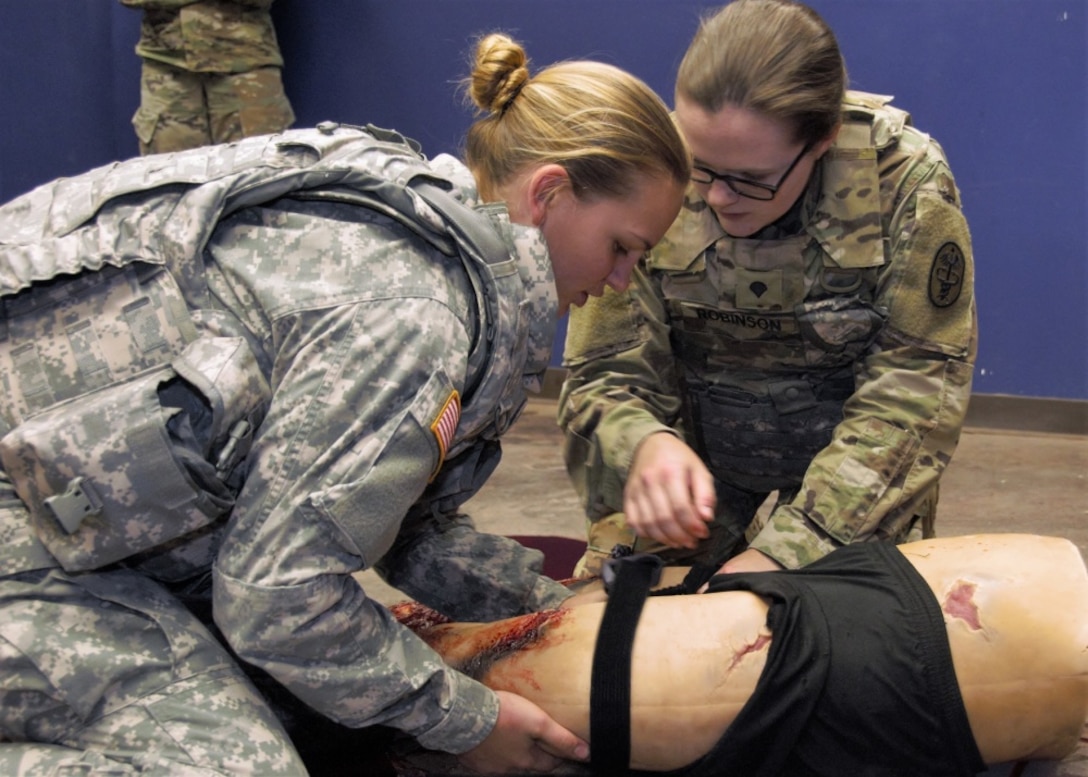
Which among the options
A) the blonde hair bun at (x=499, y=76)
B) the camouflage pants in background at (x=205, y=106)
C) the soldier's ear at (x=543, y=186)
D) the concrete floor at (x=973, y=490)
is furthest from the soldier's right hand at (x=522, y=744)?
the camouflage pants in background at (x=205, y=106)

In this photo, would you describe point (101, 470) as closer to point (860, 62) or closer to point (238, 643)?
point (238, 643)

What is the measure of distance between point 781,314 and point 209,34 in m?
2.79

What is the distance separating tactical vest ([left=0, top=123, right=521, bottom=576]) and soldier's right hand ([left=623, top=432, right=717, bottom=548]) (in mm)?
320

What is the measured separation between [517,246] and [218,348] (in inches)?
13.2

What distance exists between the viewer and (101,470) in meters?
1.15

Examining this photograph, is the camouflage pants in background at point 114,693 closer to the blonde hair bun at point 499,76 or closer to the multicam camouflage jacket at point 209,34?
the blonde hair bun at point 499,76

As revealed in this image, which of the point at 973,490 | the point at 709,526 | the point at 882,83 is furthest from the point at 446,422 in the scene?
the point at 882,83

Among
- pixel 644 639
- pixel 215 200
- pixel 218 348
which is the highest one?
pixel 215 200

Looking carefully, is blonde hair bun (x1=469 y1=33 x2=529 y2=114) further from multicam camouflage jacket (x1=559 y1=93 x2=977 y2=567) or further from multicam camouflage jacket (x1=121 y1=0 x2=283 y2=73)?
multicam camouflage jacket (x1=121 y1=0 x2=283 y2=73)

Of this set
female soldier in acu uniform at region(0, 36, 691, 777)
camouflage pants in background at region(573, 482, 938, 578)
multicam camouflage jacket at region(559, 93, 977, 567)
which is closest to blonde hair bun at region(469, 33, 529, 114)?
female soldier in acu uniform at region(0, 36, 691, 777)

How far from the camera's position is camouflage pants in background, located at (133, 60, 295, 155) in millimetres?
4113

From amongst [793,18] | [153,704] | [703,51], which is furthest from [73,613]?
[793,18]

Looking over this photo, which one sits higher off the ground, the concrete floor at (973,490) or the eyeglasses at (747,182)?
the eyeglasses at (747,182)

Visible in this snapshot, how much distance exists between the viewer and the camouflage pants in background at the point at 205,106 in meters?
4.11
